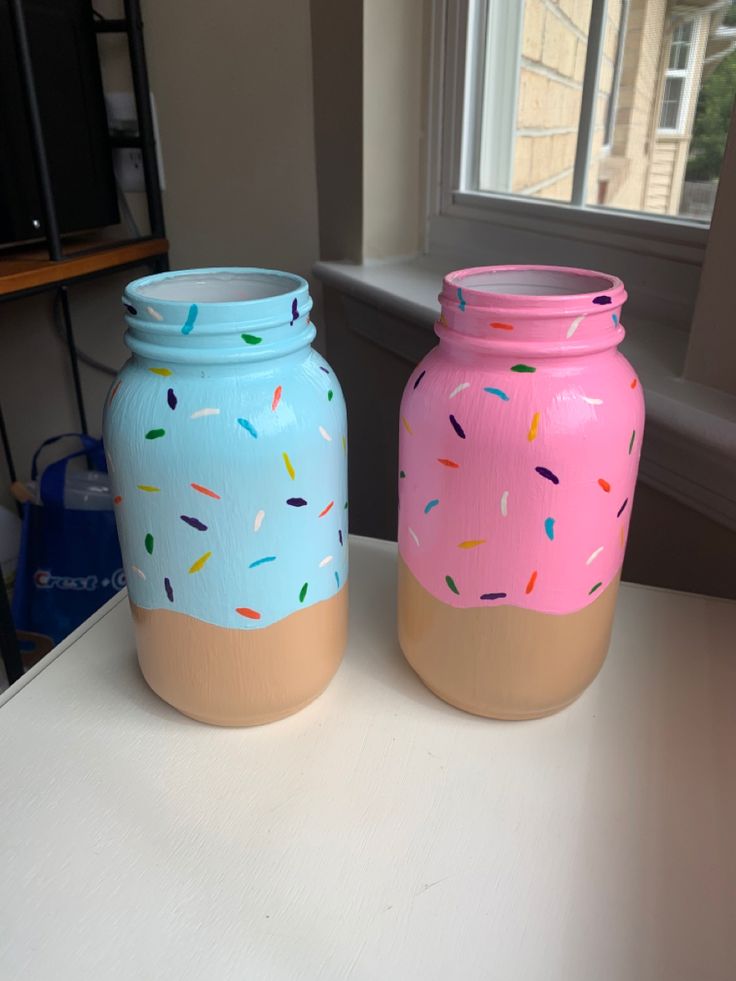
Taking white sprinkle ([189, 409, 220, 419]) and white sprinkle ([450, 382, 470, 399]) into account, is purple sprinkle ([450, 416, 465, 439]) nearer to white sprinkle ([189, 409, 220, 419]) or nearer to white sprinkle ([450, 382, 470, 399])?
white sprinkle ([450, 382, 470, 399])

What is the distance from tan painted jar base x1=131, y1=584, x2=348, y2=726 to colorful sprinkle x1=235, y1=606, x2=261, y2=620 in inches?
0.4

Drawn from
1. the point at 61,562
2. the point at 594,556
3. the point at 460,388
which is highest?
the point at 460,388

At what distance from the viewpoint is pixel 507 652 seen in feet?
1.56

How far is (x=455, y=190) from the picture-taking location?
957 mm

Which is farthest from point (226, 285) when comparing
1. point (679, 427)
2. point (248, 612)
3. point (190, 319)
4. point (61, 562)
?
point (61, 562)

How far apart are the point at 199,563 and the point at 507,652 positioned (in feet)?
0.68

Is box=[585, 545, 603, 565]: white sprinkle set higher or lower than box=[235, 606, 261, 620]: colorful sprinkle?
higher

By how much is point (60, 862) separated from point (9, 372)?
1201mm

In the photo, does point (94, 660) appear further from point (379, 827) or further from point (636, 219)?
point (636, 219)

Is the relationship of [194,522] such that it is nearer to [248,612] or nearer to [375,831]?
[248,612]

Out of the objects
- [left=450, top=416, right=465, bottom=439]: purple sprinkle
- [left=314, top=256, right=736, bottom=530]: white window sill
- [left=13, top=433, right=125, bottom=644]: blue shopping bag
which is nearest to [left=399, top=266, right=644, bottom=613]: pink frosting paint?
[left=450, top=416, right=465, bottom=439]: purple sprinkle

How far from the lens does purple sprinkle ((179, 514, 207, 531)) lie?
0.43 m

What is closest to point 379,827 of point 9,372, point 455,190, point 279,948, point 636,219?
point 279,948

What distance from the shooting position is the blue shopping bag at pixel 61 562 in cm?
117
